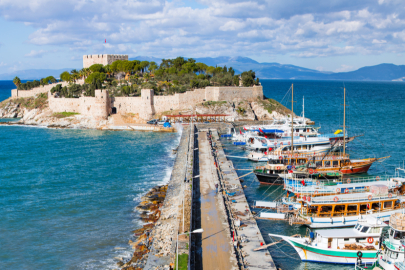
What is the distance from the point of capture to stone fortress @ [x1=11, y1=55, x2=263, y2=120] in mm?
72062

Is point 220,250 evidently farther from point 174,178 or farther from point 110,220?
point 174,178

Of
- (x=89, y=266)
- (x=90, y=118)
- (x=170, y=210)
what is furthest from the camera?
(x=90, y=118)

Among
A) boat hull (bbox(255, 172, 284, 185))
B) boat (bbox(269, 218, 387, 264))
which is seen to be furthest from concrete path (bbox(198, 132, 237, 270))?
boat hull (bbox(255, 172, 284, 185))

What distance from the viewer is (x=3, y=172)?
43188mm

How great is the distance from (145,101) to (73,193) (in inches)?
1528

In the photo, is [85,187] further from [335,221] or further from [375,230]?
[375,230]

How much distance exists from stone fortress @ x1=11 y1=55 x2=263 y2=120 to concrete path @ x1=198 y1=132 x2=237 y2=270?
128 ft

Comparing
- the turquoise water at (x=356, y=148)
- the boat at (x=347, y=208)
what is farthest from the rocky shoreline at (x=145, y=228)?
the boat at (x=347, y=208)

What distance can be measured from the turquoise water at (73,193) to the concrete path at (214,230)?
18.4 feet

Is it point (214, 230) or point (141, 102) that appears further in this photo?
point (141, 102)

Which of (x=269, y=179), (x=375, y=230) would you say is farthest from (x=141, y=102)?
(x=375, y=230)

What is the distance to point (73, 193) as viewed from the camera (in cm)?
3522

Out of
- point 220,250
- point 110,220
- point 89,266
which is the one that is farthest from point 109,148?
point 220,250

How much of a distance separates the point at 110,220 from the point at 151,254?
8383 mm
